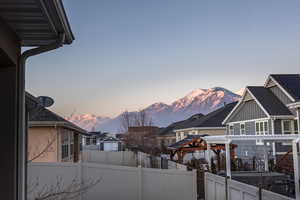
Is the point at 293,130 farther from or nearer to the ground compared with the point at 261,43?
nearer to the ground

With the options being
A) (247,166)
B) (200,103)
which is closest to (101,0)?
(247,166)

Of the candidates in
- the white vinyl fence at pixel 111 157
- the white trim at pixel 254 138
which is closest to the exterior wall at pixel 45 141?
the white trim at pixel 254 138

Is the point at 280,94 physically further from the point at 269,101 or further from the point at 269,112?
the point at 269,112

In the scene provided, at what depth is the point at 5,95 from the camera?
11.6ft

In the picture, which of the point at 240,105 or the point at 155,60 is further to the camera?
the point at 240,105

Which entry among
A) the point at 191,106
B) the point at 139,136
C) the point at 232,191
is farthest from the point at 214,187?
the point at 191,106

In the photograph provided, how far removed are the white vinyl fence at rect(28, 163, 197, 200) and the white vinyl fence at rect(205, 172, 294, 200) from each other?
140 centimetres

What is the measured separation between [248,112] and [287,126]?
4.13 metres

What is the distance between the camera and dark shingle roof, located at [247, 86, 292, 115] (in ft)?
69.2

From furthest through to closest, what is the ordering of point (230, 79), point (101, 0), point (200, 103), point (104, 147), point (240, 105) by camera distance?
point (200, 103), point (104, 147), point (230, 79), point (240, 105), point (101, 0)

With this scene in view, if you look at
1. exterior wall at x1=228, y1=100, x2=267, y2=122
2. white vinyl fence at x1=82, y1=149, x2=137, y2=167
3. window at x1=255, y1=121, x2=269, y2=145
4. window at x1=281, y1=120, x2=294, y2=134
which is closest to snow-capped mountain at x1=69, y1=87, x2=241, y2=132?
white vinyl fence at x1=82, y1=149, x2=137, y2=167

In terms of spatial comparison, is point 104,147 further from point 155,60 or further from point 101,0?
point 101,0

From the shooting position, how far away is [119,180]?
12.6 m

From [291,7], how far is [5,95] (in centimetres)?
1536
